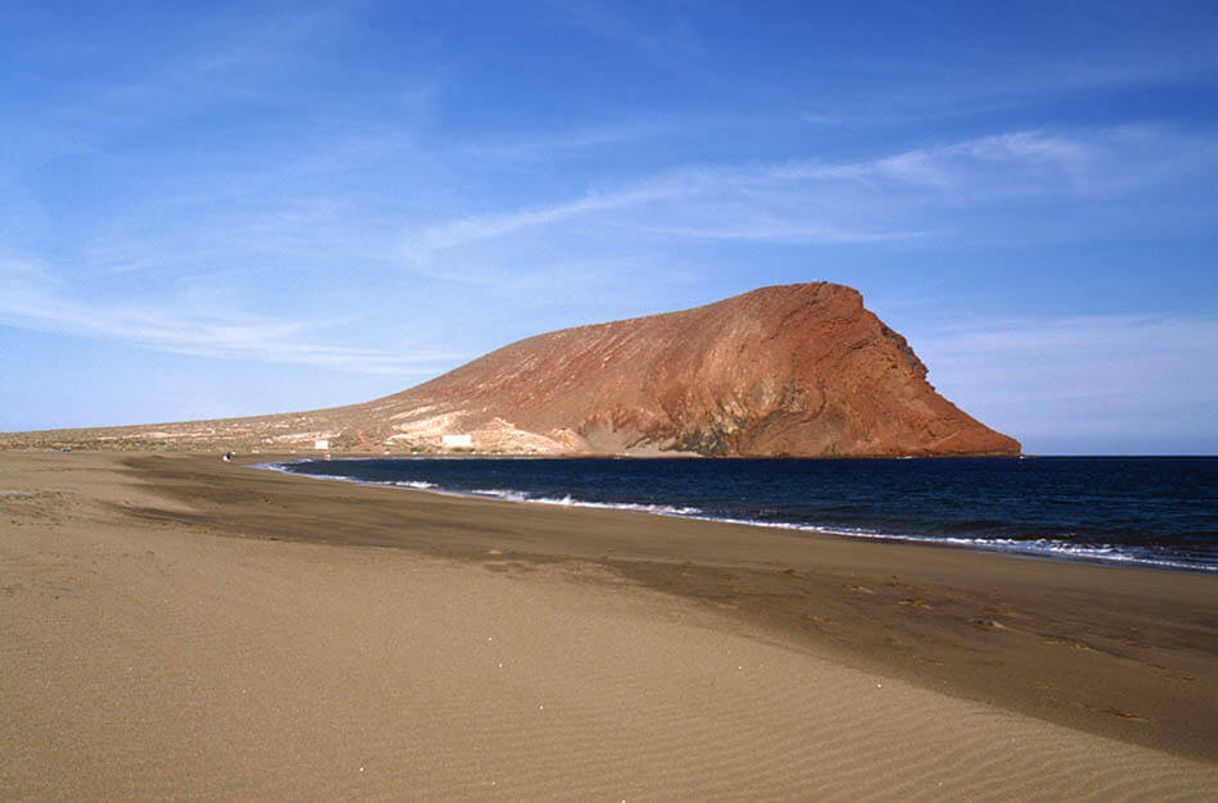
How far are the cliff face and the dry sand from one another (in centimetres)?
10815

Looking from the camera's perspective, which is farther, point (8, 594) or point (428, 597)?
point (428, 597)

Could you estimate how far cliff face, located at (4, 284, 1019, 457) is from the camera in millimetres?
118750

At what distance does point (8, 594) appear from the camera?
7410 millimetres

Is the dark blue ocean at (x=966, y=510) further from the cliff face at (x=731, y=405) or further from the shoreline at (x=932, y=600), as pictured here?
the cliff face at (x=731, y=405)

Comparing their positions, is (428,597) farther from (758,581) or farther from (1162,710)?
(1162,710)

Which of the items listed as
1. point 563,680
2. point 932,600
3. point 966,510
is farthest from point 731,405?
point 563,680

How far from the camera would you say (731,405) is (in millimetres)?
122062

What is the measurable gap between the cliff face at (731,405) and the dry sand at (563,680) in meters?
108

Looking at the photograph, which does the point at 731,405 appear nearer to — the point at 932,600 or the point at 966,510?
the point at 966,510

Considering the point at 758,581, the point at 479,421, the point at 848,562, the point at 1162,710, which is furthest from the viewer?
the point at 479,421

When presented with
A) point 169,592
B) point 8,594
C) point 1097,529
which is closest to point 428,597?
point 169,592

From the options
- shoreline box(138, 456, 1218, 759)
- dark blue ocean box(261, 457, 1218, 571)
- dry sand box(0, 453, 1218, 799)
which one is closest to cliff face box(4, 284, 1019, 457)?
dark blue ocean box(261, 457, 1218, 571)

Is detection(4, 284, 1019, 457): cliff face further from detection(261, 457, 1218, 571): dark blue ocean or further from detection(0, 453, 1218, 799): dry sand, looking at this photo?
detection(0, 453, 1218, 799): dry sand

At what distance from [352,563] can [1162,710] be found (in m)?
10.2
